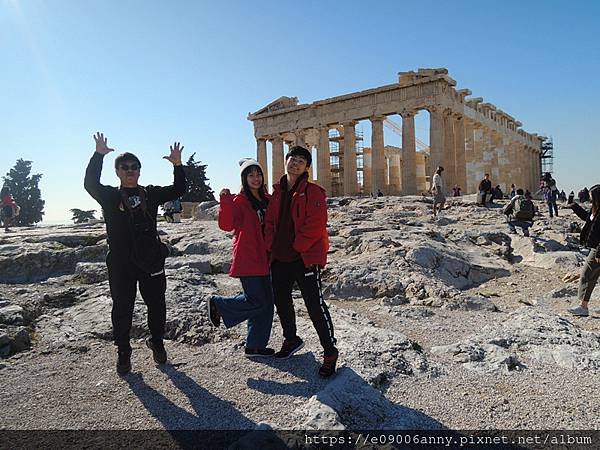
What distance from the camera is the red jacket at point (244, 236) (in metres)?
4.02

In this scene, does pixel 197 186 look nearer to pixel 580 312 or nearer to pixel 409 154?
pixel 409 154

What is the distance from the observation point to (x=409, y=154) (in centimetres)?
3036

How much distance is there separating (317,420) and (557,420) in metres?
1.58

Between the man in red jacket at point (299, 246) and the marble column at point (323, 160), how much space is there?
31266 mm

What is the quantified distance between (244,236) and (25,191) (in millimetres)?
42668

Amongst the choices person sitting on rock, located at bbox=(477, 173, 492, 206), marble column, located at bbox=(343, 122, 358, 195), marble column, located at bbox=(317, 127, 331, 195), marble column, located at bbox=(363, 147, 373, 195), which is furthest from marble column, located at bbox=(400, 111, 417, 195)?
person sitting on rock, located at bbox=(477, 173, 492, 206)

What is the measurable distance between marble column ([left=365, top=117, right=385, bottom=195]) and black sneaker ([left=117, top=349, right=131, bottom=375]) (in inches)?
1129

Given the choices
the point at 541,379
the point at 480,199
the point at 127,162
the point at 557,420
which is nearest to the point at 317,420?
the point at 557,420

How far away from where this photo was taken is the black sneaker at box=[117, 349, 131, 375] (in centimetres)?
386

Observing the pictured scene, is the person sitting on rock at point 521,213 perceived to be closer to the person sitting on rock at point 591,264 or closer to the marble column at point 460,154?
the person sitting on rock at point 591,264

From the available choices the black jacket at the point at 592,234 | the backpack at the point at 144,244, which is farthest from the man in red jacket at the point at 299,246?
the black jacket at the point at 592,234

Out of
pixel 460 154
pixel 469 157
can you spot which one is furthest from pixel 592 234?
pixel 469 157

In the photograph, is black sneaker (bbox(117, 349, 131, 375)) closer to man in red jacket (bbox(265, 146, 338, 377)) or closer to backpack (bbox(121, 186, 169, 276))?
backpack (bbox(121, 186, 169, 276))

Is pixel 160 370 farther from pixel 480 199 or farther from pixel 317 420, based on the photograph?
pixel 480 199
